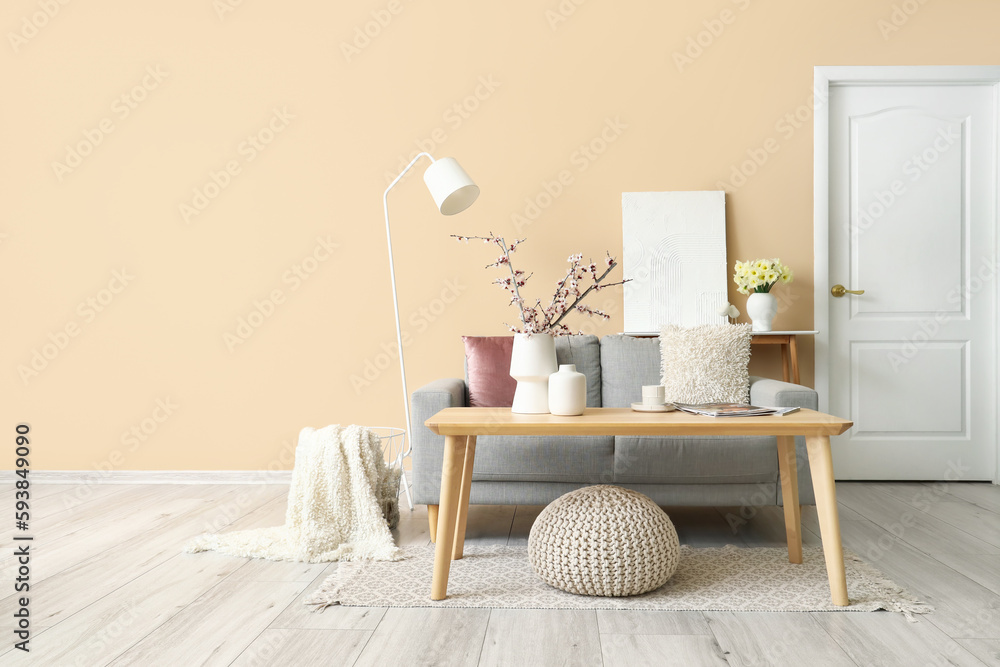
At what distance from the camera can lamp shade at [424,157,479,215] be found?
2914 millimetres

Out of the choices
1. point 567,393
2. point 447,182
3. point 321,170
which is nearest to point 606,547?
point 567,393

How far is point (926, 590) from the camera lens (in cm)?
208

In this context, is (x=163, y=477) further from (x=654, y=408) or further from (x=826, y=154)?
(x=826, y=154)

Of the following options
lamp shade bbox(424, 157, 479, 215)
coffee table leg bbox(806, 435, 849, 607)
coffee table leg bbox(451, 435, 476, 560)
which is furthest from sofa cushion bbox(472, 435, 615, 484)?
Result: lamp shade bbox(424, 157, 479, 215)

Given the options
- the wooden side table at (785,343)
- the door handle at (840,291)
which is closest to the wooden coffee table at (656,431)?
the wooden side table at (785,343)

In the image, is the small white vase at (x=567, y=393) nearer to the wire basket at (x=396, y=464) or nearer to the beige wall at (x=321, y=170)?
the wire basket at (x=396, y=464)

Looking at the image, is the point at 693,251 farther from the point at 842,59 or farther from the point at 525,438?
the point at 525,438

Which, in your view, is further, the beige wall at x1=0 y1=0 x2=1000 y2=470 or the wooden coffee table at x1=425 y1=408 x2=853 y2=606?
the beige wall at x1=0 y1=0 x2=1000 y2=470

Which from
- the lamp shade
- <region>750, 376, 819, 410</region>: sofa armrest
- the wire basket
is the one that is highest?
the lamp shade

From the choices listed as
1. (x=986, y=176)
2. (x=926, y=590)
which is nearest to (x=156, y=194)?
(x=926, y=590)

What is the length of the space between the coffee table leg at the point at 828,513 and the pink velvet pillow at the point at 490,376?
135 centimetres

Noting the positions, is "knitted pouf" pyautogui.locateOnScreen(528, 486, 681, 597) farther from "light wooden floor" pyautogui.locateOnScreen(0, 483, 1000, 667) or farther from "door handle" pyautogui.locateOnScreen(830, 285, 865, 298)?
"door handle" pyautogui.locateOnScreen(830, 285, 865, 298)

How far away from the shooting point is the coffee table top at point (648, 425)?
192cm

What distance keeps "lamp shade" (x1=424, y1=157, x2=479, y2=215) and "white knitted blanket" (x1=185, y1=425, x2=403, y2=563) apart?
3.38ft
